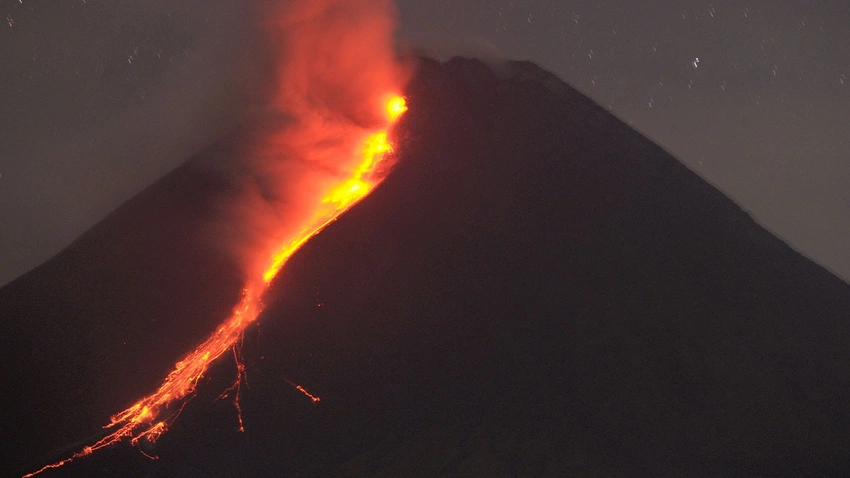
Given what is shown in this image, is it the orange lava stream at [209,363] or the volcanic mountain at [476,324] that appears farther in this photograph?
the volcanic mountain at [476,324]

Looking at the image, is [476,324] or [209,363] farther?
[476,324]

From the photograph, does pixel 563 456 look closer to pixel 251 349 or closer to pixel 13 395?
pixel 251 349

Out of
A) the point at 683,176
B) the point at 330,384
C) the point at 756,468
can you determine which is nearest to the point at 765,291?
the point at 683,176

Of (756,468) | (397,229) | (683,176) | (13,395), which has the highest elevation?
(683,176)

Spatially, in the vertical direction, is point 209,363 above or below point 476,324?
below
